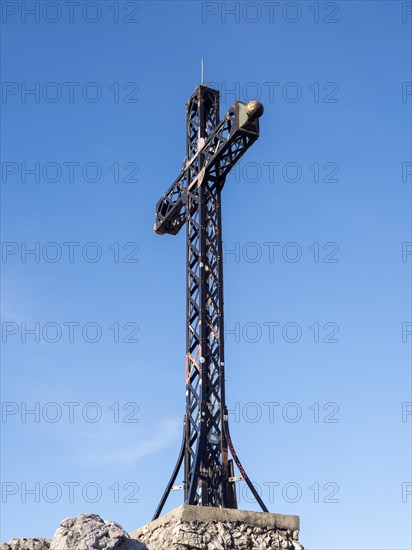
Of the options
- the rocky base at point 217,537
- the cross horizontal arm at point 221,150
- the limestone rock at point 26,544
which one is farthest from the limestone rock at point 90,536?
the cross horizontal arm at point 221,150

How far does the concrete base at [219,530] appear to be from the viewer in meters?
11.2

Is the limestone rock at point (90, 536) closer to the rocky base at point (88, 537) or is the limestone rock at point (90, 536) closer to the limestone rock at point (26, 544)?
the rocky base at point (88, 537)

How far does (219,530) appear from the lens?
1146cm

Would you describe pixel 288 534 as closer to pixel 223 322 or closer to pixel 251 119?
pixel 223 322

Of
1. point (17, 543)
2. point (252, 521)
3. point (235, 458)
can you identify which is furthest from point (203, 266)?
point (17, 543)

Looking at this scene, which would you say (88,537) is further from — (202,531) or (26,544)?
(202,531)

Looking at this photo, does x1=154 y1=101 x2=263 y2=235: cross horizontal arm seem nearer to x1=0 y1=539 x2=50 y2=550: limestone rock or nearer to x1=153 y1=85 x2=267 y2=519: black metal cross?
x1=153 y1=85 x2=267 y2=519: black metal cross

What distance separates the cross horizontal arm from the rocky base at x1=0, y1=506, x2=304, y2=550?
6341 millimetres

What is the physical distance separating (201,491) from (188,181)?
6186mm

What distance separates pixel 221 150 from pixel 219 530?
22.5ft

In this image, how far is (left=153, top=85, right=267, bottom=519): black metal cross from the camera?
12.8 metres

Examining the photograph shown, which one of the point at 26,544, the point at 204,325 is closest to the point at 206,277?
the point at 204,325

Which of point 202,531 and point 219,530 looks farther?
point 219,530

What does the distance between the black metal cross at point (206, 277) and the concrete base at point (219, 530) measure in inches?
17.5
